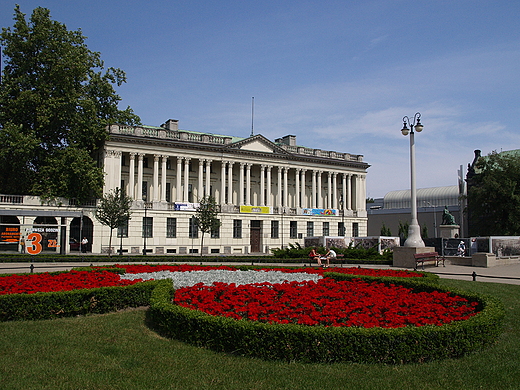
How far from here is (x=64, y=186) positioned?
45.0m

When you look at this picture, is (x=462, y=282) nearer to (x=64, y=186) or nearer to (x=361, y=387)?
(x=361, y=387)

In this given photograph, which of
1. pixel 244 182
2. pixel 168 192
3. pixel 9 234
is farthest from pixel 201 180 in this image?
pixel 9 234

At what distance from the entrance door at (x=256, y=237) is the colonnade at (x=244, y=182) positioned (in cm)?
339

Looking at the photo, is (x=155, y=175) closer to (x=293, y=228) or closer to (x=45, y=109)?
(x=45, y=109)

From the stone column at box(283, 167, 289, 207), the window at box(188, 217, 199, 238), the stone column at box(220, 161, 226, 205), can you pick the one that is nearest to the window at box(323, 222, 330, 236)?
the stone column at box(283, 167, 289, 207)

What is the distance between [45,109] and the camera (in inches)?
1737

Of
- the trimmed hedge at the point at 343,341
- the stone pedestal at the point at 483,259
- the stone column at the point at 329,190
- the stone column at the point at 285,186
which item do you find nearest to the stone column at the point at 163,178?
the stone column at the point at 285,186

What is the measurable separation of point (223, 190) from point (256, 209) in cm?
543

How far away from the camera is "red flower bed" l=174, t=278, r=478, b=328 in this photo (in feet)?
30.9

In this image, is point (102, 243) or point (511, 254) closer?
point (511, 254)

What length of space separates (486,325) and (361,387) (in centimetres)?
366

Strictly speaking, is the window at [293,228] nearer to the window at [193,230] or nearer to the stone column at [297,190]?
the stone column at [297,190]

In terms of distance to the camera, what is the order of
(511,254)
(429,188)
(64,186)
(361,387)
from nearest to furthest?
1. (361,387)
2. (511,254)
3. (64,186)
4. (429,188)

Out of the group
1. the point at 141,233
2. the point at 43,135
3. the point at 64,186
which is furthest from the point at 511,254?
the point at 43,135
